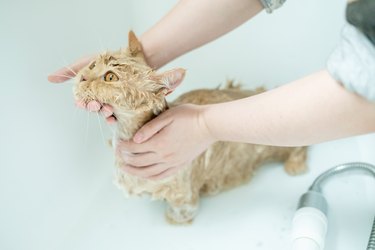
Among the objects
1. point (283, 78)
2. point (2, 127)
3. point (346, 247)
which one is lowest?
point (346, 247)

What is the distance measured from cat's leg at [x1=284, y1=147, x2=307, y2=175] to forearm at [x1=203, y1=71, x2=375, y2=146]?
0.41 meters

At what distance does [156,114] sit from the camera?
0.68 metres

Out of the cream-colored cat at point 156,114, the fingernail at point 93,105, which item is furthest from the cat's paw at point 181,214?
the fingernail at point 93,105

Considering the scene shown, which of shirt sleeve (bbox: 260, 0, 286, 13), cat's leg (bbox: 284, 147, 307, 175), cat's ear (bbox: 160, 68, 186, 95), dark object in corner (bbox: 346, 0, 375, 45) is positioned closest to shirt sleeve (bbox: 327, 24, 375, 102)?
dark object in corner (bbox: 346, 0, 375, 45)

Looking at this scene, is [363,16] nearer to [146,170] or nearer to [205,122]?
[205,122]

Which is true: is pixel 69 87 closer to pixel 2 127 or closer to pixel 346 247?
pixel 2 127

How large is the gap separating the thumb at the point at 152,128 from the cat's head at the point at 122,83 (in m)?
0.04

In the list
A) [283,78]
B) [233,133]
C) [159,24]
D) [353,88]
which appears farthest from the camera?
[283,78]

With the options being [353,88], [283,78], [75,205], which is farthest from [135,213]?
[353,88]

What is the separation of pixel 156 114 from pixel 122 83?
0.12 meters

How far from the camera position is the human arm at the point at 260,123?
1.58 ft

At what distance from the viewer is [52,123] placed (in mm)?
917

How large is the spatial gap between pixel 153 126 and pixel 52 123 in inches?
14.1

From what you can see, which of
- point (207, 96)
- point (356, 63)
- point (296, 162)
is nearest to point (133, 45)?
point (207, 96)
